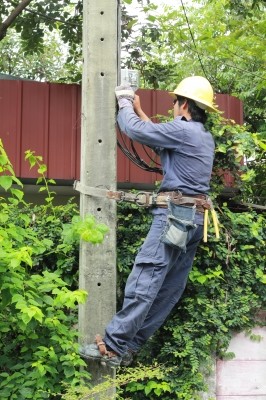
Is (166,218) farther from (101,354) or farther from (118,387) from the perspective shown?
(118,387)

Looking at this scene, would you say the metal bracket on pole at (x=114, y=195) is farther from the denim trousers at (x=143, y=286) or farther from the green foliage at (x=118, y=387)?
the green foliage at (x=118, y=387)

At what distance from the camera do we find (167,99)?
26.3 feet

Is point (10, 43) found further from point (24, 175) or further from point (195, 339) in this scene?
point (195, 339)

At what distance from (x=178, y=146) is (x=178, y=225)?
57cm

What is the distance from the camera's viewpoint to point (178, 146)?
14.9 ft

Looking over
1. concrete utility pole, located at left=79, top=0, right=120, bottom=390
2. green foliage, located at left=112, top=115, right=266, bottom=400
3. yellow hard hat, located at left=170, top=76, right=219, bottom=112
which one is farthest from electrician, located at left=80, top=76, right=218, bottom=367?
green foliage, located at left=112, top=115, right=266, bottom=400

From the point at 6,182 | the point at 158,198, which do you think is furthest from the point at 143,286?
the point at 6,182

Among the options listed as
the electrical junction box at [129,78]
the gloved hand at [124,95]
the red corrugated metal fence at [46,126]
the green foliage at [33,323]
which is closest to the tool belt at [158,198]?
the green foliage at [33,323]

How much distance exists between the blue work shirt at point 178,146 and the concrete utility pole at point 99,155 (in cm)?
19

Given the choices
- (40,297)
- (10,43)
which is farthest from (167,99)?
(10,43)

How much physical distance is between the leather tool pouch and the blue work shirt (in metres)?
0.15

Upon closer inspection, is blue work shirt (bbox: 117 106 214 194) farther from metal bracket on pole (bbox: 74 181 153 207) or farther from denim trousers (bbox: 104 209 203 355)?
denim trousers (bbox: 104 209 203 355)

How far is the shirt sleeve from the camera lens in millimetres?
4426

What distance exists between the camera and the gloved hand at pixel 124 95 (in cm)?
454
